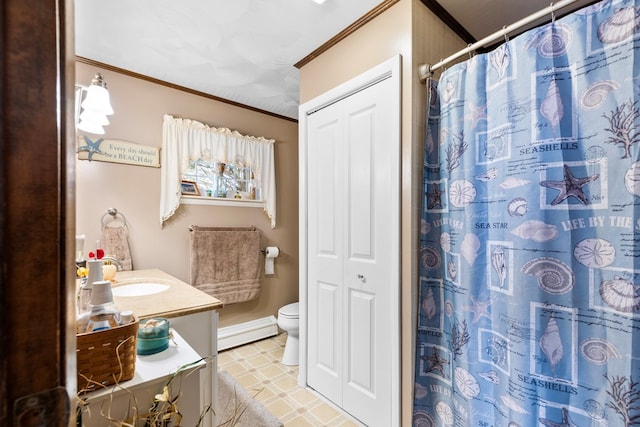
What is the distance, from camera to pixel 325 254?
1.94 metres

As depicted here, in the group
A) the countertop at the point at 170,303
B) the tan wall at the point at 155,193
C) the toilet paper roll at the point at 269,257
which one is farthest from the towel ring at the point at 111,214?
the toilet paper roll at the point at 269,257

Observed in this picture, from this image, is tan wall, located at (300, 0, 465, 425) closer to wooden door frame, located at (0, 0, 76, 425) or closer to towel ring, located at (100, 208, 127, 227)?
wooden door frame, located at (0, 0, 76, 425)

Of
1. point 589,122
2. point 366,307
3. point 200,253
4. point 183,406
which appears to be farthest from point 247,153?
point 589,122

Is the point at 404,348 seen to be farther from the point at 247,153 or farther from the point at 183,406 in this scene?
the point at 247,153

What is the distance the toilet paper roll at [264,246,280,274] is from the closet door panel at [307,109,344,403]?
3.21 ft

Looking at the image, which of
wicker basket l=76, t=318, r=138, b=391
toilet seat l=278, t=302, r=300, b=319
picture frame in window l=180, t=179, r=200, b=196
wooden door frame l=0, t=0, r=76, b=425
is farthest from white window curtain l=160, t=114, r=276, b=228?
wooden door frame l=0, t=0, r=76, b=425

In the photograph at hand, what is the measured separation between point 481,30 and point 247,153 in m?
2.09

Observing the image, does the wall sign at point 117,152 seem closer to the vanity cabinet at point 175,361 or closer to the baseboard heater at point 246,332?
the vanity cabinet at point 175,361

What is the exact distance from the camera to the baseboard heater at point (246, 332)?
2645 millimetres

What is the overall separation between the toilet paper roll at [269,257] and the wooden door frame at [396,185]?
921mm

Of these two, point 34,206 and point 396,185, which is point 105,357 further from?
point 396,185

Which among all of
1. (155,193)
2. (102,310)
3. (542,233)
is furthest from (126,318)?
(155,193)

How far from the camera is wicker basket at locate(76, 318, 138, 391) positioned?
2.35 feet

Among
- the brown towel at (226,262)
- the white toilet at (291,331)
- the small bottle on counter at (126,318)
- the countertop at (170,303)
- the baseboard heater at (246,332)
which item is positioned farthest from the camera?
the baseboard heater at (246,332)
